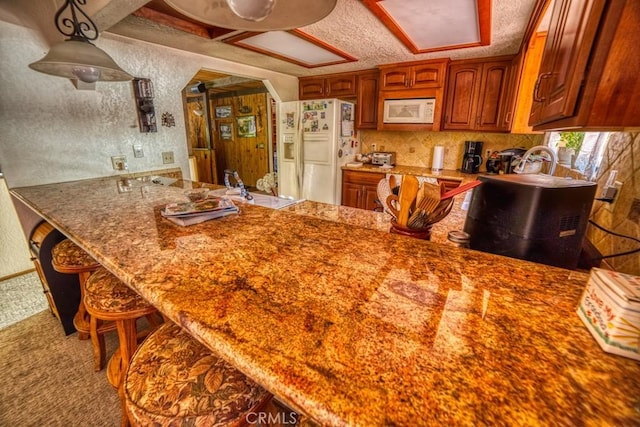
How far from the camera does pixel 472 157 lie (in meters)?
3.19

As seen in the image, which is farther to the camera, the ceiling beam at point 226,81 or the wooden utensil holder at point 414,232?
the ceiling beam at point 226,81

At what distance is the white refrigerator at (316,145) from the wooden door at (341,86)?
0.67 ft

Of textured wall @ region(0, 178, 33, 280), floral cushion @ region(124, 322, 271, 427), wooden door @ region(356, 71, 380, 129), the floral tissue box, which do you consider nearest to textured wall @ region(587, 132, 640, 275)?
the floral tissue box

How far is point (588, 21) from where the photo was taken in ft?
2.26

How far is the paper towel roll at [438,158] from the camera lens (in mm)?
3420

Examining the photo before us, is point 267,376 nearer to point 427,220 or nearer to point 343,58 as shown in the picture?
point 427,220

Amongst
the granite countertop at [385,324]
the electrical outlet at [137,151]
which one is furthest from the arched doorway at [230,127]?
the granite countertop at [385,324]

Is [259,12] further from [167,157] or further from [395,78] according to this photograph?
[395,78]

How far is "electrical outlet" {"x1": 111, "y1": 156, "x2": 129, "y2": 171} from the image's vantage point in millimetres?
2439

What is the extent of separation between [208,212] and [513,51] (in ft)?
10.7

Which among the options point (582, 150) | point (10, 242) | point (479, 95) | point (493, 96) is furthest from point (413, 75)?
point (10, 242)

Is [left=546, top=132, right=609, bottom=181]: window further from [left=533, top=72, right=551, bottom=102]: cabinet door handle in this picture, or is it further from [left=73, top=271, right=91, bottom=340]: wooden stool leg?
[left=73, top=271, right=91, bottom=340]: wooden stool leg

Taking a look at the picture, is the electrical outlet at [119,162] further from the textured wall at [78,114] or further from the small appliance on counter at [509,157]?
the small appliance on counter at [509,157]

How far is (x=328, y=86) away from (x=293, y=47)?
1294 millimetres
